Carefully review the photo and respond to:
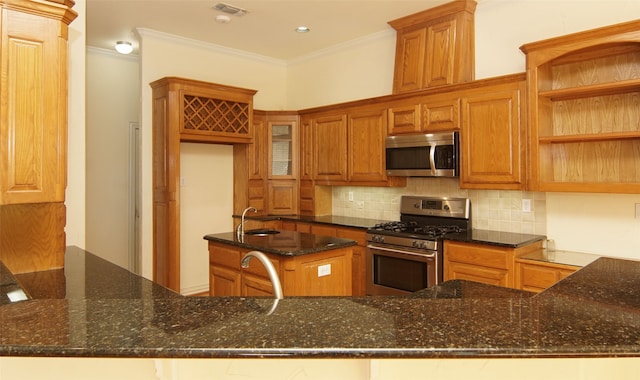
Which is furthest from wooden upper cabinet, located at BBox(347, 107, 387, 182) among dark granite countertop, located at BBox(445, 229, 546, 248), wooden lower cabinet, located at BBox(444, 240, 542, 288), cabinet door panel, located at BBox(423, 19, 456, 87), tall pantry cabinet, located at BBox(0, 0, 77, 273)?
tall pantry cabinet, located at BBox(0, 0, 77, 273)

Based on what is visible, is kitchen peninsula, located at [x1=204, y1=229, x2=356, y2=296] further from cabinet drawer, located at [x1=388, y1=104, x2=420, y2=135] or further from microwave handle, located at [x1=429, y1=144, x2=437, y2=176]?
cabinet drawer, located at [x1=388, y1=104, x2=420, y2=135]

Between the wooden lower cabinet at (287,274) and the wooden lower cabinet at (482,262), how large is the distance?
92 centimetres

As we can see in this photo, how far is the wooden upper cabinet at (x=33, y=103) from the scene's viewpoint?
192 cm

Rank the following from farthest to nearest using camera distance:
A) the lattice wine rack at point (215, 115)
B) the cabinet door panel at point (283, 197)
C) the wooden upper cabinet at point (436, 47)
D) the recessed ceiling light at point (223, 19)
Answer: the cabinet door panel at point (283, 197) → the lattice wine rack at point (215, 115) → the recessed ceiling light at point (223, 19) → the wooden upper cabinet at point (436, 47)

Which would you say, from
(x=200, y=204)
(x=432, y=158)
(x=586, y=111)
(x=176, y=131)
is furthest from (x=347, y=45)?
(x=586, y=111)

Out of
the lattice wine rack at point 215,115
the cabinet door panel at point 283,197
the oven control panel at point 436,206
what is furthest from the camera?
the cabinet door panel at point 283,197

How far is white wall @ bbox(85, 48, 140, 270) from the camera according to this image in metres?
5.28

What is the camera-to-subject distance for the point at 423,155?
13.2 ft

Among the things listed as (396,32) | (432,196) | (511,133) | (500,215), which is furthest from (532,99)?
(396,32)

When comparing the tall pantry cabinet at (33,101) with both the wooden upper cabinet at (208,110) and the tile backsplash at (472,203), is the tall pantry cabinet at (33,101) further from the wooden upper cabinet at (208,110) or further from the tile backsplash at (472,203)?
the tile backsplash at (472,203)

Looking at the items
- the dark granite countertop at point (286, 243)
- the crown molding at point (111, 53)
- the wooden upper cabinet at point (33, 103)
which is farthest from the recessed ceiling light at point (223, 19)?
the wooden upper cabinet at point (33, 103)

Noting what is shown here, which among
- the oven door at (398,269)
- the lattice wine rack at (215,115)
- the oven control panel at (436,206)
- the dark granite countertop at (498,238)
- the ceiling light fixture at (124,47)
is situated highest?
the ceiling light fixture at (124,47)
